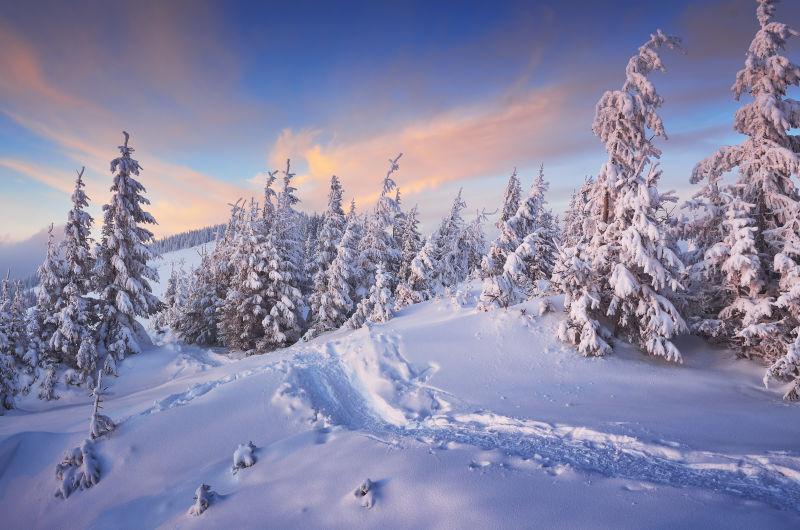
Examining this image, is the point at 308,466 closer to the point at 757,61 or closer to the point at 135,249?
the point at 757,61

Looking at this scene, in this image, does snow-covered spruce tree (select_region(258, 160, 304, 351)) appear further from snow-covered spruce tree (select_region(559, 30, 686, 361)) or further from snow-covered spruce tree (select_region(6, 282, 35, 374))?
snow-covered spruce tree (select_region(559, 30, 686, 361))

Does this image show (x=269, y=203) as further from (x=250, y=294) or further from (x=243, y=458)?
(x=243, y=458)

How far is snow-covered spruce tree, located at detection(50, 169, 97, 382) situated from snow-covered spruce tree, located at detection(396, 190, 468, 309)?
18.5m

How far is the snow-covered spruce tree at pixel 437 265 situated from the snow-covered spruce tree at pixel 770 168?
18.4 meters

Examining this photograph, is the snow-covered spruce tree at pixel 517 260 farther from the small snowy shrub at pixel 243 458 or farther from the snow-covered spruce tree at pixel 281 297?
the snow-covered spruce tree at pixel 281 297

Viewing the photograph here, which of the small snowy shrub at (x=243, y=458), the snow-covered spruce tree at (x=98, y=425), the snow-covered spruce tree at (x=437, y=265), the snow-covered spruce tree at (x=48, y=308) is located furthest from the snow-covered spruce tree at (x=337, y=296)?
the small snowy shrub at (x=243, y=458)

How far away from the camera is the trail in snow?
6.37m

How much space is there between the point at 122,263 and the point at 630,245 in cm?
2609

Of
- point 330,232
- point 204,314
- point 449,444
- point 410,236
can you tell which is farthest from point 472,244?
point 449,444

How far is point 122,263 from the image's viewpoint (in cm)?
2264

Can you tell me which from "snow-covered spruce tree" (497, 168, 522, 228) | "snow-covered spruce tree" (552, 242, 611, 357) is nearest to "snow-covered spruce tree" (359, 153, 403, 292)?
"snow-covered spruce tree" (497, 168, 522, 228)

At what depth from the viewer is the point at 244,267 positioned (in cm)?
2852

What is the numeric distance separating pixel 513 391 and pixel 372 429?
479 centimetres

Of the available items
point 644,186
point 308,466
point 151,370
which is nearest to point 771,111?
point 644,186
